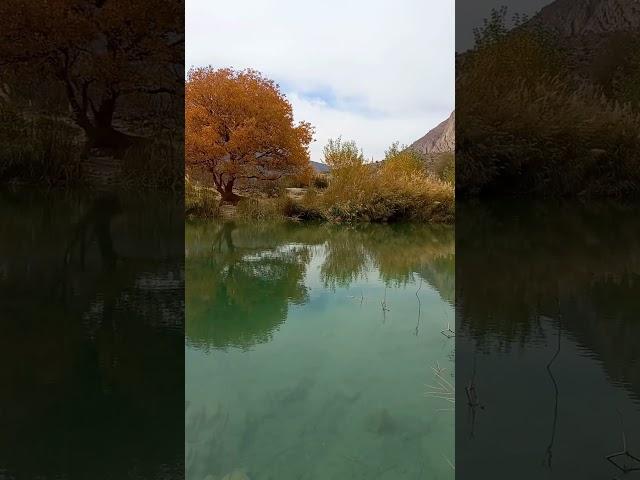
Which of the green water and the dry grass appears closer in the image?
the green water

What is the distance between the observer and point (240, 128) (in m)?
16.0

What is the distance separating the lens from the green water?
113 inches

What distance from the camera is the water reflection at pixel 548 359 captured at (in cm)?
272

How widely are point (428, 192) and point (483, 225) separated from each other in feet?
9.16

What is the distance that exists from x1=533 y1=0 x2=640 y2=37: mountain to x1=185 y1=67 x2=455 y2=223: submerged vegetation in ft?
21.9

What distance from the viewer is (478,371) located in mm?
3916
